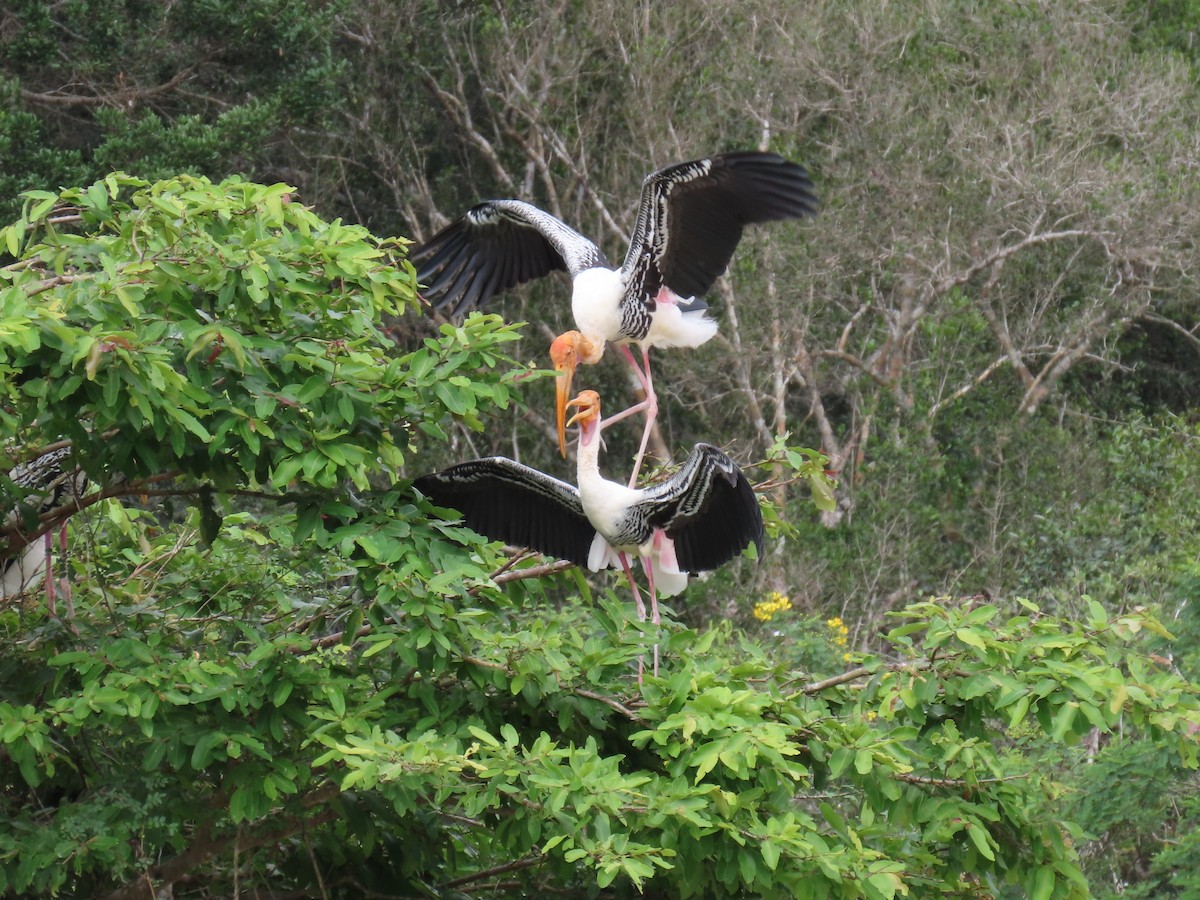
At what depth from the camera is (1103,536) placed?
985 cm

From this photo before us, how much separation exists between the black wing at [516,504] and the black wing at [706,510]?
0.27 metres

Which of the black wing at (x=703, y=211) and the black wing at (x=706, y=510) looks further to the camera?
the black wing at (x=703, y=211)

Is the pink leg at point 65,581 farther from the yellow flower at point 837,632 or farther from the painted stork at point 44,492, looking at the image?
the yellow flower at point 837,632

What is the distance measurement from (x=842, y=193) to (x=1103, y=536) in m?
3.47

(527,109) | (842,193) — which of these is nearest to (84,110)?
(527,109)

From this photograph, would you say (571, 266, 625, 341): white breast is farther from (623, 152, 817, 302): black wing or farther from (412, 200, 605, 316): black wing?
(412, 200, 605, 316): black wing

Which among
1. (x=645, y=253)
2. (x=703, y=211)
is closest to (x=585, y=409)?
(x=645, y=253)

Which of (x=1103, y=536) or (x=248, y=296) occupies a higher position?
(x=248, y=296)

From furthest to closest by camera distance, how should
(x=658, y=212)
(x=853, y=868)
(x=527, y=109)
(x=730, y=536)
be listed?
(x=527, y=109) → (x=658, y=212) → (x=730, y=536) → (x=853, y=868)

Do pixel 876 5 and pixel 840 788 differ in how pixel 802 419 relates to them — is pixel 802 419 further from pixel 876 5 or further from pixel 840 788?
pixel 840 788

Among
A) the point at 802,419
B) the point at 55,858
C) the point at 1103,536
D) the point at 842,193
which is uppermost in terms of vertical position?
the point at 55,858

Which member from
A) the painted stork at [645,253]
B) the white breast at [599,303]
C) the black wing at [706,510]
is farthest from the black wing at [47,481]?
the white breast at [599,303]

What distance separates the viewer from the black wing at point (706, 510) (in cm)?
439

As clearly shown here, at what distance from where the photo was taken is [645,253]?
5.15m
